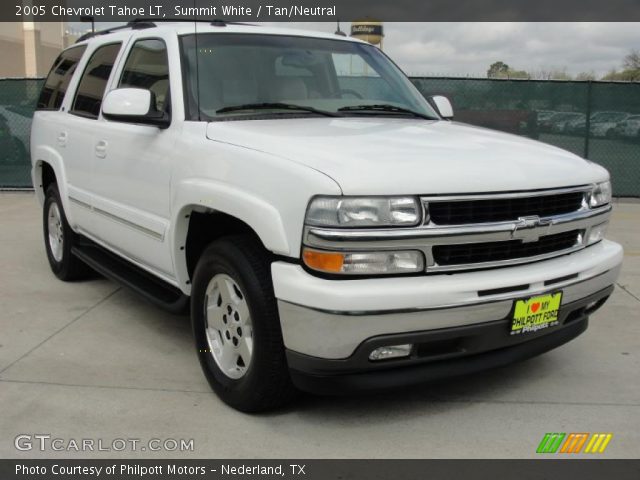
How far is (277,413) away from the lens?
3.51m

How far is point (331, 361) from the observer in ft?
9.69

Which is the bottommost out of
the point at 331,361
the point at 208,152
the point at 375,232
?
the point at 331,361

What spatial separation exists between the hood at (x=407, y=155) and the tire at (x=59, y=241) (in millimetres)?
2759

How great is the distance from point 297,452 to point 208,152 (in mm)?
1536

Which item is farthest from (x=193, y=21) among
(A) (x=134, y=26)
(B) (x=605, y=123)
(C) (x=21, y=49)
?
(C) (x=21, y=49)

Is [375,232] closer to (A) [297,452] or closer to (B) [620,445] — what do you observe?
(A) [297,452]

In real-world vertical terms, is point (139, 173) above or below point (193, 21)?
below

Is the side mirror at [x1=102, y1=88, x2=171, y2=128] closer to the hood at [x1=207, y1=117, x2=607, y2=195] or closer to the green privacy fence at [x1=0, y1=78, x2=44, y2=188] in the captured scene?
the hood at [x1=207, y1=117, x2=607, y2=195]

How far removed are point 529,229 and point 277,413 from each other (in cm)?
155

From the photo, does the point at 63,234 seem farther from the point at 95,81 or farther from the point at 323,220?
the point at 323,220

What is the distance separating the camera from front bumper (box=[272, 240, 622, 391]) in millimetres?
2850

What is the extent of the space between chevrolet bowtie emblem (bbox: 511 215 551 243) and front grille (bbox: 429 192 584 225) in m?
0.04

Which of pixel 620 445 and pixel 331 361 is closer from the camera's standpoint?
pixel 331 361
